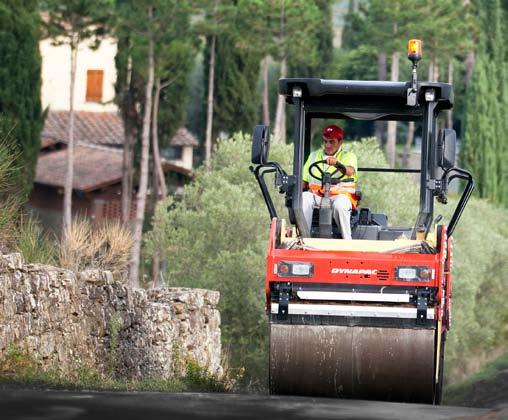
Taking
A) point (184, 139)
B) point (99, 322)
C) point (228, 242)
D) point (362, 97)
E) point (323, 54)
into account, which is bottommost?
point (99, 322)

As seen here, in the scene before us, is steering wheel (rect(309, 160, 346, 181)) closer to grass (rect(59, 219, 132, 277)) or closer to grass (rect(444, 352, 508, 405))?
grass (rect(59, 219, 132, 277))

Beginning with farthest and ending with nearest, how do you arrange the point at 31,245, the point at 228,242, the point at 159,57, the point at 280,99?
the point at 280,99 < the point at 159,57 < the point at 228,242 < the point at 31,245

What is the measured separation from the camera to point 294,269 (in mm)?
14977

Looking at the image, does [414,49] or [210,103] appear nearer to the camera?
[414,49]

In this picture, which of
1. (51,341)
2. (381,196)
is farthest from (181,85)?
(51,341)

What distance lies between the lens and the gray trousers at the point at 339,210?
16.2m

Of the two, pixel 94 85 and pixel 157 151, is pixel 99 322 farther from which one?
pixel 94 85

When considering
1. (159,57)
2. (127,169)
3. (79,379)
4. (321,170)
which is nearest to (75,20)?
(159,57)

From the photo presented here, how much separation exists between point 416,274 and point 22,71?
140 ft

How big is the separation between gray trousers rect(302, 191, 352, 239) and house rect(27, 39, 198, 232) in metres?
47.9

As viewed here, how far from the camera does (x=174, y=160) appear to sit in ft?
279

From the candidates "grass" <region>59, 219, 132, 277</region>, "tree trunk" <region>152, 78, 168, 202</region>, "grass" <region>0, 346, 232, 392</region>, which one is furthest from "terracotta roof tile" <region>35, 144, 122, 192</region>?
"grass" <region>0, 346, 232, 392</region>

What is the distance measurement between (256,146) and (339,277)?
5.11 ft

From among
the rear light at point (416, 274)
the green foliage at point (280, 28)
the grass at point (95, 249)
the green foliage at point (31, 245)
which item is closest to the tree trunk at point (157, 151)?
the green foliage at point (280, 28)
